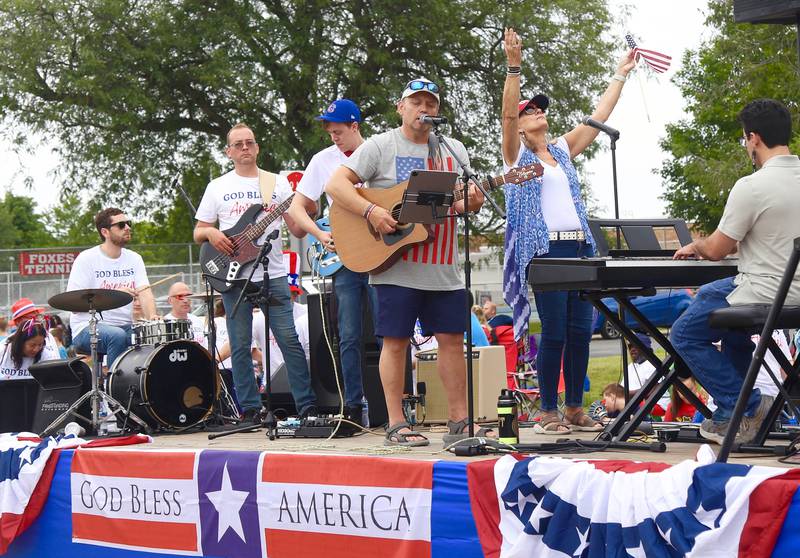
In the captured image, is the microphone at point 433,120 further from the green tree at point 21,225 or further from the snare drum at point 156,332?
the green tree at point 21,225

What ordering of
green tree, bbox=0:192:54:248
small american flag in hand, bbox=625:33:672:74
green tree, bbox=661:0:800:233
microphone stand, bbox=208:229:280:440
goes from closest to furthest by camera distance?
small american flag in hand, bbox=625:33:672:74
microphone stand, bbox=208:229:280:440
green tree, bbox=661:0:800:233
green tree, bbox=0:192:54:248

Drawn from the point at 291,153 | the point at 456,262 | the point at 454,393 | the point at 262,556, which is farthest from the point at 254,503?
the point at 291,153

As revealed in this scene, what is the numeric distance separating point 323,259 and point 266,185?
2.85 ft

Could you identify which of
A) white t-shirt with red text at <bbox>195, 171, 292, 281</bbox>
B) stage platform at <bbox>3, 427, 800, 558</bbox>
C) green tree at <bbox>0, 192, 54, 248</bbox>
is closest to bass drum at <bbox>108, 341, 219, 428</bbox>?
stage platform at <bbox>3, 427, 800, 558</bbox>

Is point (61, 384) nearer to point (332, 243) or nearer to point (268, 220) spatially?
point (268, 220)

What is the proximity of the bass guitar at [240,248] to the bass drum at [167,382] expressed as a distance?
0.67 m

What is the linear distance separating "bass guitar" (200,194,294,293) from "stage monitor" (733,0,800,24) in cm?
326

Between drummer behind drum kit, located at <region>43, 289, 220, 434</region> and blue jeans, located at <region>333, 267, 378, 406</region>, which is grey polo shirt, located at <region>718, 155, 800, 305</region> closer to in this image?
blue jeans, located at <region>333, 267, 378, 406</region>

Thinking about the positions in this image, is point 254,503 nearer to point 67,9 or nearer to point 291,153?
point 291,153

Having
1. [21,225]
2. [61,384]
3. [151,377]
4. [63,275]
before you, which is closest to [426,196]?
[151,377]

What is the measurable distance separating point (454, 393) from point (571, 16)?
18.4 metres

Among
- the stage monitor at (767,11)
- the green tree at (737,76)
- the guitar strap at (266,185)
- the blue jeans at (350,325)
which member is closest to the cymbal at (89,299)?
the guitar strap at (266,185)

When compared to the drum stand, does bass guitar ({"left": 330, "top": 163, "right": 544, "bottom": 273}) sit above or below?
above

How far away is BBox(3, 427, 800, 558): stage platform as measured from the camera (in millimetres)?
3562
